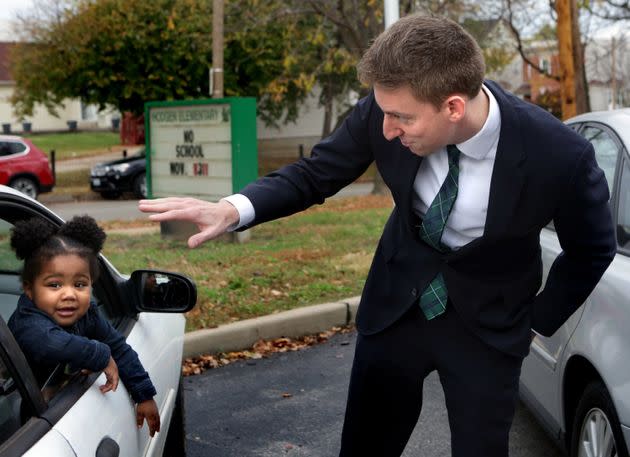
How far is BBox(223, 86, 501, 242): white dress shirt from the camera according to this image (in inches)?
101

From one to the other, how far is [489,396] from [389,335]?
352 mm

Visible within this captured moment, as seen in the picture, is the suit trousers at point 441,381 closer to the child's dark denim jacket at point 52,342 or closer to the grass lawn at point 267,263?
the child's dark denim jacket at point 52,342

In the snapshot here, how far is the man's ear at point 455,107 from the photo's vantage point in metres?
2.38

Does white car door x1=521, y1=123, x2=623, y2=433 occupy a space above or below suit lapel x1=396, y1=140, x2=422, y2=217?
below

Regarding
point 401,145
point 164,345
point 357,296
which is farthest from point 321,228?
point 401,145

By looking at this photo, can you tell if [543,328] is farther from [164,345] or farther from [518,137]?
[164,345]

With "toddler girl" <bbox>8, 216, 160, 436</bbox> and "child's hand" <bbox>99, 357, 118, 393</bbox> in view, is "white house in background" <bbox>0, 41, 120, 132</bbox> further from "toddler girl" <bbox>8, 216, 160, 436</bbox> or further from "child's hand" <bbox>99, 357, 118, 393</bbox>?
"child's hand" <bbox>99, 357, 118, 393</bbox>

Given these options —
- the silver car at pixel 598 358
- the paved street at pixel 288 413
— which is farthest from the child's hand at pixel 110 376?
the paved street at pixel 288 413

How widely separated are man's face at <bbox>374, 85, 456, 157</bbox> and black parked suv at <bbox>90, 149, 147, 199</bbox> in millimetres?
21439

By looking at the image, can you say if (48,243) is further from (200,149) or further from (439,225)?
(200,149)

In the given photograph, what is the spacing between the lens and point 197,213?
2.51 metres

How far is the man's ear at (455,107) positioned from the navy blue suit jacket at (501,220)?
0.18 metres

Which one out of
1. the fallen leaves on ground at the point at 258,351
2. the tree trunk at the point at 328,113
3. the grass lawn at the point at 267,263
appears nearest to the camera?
the fallen leaves on ground at the point at 258,351

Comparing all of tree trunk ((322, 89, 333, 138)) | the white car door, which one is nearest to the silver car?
the white car door
